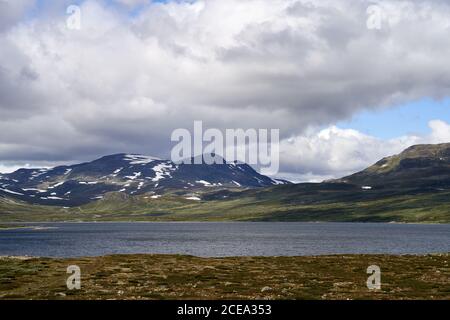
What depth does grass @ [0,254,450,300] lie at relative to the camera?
52.8 metres

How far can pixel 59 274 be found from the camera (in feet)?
239

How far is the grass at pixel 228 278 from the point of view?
52.8 m

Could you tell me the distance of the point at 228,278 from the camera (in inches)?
2694

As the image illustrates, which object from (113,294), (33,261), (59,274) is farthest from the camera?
(33,261)

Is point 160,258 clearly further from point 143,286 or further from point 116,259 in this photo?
point 143,286

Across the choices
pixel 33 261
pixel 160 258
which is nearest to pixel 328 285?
pixel 160 258

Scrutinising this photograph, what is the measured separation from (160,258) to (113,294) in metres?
47.8

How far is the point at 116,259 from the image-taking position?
95.4m
